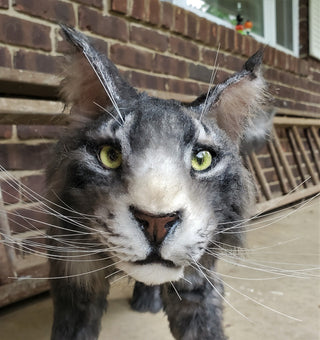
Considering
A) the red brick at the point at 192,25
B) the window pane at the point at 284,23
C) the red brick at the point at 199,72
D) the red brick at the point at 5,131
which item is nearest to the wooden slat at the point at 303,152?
the window pane at the point at 284,23

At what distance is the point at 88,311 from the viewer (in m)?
1.00

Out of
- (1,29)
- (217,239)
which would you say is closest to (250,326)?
(217,239)

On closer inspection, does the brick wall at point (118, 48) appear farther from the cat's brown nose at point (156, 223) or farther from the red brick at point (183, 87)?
the cat's brown nose at point (156, 223)

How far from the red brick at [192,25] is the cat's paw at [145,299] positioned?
1.58 m

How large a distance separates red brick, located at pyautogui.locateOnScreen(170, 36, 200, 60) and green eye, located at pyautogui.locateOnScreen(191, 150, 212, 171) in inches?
62.1

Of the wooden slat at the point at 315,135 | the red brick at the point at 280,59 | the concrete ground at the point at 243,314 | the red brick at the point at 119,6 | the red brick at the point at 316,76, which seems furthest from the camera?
the red brick at the point at 316,76

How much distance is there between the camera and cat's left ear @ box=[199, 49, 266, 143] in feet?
2.99

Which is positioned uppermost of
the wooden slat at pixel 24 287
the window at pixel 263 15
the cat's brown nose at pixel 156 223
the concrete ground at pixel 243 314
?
the window at pixel 263 15

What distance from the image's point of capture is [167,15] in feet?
7.18

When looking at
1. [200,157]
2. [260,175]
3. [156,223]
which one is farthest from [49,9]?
[260,175]

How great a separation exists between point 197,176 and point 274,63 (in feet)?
8.38

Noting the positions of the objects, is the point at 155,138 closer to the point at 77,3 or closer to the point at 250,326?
the point at 250,326

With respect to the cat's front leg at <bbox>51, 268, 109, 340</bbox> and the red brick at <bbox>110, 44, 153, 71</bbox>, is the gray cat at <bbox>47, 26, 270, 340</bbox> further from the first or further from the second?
the red brick at <bbox>110, 44, 153, 71</bbox>

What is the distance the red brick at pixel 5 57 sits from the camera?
60.1 inches
